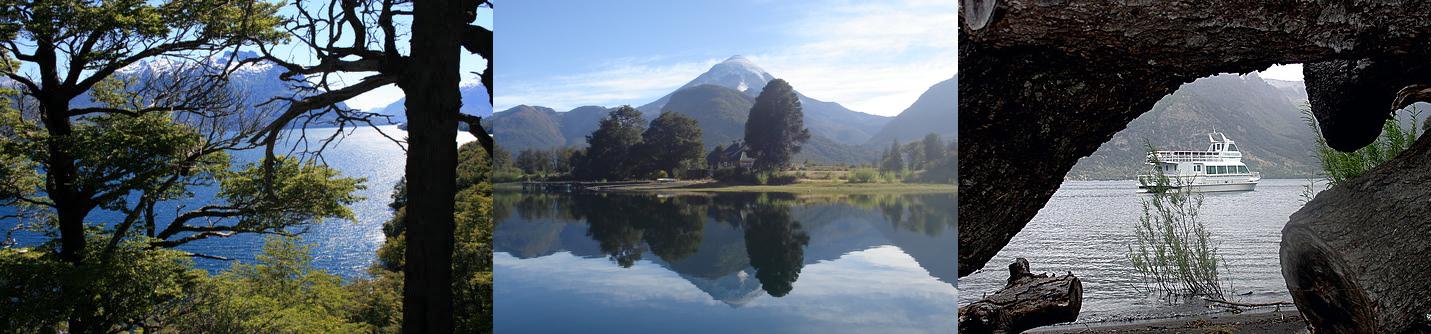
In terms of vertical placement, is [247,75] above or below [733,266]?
above

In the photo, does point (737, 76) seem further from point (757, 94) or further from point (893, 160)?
point (893, 160)

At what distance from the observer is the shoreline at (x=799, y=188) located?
131 inches

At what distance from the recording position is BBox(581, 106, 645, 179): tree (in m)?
3.30

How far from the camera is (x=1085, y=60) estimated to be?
5.39 ft

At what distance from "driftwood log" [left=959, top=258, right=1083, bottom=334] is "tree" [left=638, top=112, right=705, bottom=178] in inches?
53.3

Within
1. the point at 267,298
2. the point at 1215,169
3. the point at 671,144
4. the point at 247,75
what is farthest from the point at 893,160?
the point at 1215,169

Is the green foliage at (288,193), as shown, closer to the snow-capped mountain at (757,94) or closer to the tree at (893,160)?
the snow-capped mountain at (757,94)

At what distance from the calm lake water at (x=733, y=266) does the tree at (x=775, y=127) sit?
20 cm

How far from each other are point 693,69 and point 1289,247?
2169 mm

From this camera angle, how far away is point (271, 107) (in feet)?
10.2

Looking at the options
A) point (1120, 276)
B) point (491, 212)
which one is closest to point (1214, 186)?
A: point (1120, 276)

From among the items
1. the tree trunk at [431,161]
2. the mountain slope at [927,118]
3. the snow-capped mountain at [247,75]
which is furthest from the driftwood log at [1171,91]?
the snow-capped mountain at [247,75]

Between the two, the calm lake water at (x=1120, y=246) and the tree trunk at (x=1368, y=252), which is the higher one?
the tree trunk at (x=1368, y=252)

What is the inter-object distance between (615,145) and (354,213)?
137 cm
